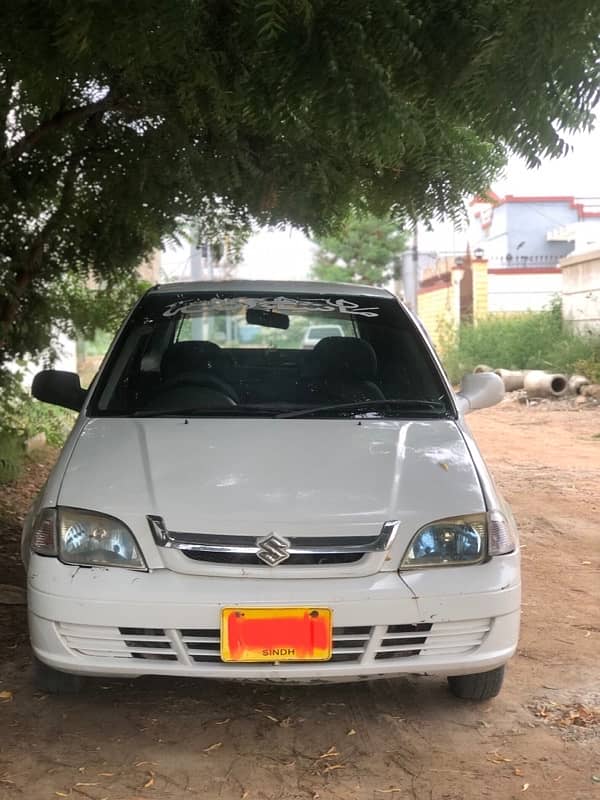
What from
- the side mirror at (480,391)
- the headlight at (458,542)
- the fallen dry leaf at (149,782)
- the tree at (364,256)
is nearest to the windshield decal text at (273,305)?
the side mirror at (480,391)

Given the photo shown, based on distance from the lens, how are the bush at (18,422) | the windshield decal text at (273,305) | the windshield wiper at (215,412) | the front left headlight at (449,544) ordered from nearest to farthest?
the front left headlight at (449,544), the windshield wiper at (215,412), the windshield decal text at (273,305), the bush at (18,422)

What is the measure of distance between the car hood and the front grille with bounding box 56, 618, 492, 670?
0.33m

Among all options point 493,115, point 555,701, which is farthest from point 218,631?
point 493,115

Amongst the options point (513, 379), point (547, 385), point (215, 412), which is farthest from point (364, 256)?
point (215, 412)

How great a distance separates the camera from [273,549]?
2709mm

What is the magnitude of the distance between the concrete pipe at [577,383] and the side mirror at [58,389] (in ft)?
37.7

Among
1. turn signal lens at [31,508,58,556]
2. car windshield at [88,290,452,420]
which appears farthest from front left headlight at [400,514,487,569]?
turn signal lens at [31,508,58,556]

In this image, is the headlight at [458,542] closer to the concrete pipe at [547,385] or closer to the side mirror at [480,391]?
the side mirror at [480,391]

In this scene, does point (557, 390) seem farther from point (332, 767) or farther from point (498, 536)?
point (332, 767)

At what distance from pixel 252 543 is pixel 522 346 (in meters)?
15.5

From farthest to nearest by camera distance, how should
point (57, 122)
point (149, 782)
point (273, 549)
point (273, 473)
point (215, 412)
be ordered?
point (57, 122), point (215, 412), point (273, 473), point (273, 549), point (149, 782)

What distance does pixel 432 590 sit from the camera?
273cm

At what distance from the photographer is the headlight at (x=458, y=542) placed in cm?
280

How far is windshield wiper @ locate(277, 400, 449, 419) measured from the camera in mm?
3568
